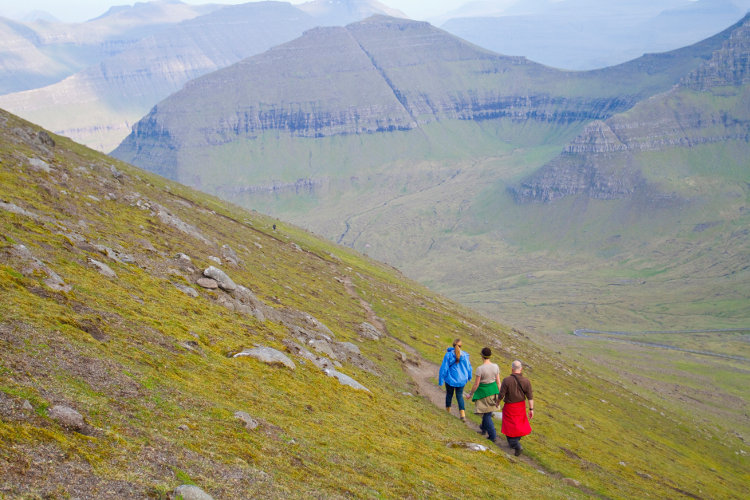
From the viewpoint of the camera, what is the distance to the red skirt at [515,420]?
105 ft

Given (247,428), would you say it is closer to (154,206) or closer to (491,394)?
(491,394)

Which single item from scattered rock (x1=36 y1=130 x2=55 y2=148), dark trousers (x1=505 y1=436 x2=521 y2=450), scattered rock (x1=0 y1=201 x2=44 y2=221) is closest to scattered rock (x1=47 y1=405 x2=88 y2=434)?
scattered rock (x1=0 y1=201 x2=44 y2=221)

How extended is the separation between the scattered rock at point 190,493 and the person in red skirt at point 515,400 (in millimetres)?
18694

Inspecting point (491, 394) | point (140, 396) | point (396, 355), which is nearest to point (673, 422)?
point (396, 355)

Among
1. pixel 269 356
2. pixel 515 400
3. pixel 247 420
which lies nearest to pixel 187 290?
pixel 269 356

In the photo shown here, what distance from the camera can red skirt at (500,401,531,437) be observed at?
32.0m

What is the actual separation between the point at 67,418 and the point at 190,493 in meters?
4.82

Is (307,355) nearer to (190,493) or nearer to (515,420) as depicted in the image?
(515,420)

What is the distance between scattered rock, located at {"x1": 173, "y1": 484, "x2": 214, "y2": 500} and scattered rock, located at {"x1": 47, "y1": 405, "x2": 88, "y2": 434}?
12.8 ft

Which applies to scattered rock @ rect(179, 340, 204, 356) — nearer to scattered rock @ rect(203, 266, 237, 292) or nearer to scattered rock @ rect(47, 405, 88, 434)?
scattered rock @ rect(47, 405, 88, 434)

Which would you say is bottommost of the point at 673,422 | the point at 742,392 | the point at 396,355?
the point at 742,392

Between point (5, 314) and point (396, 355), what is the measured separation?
1392 inches

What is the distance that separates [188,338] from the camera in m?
29.6

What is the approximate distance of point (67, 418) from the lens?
57.5ft
